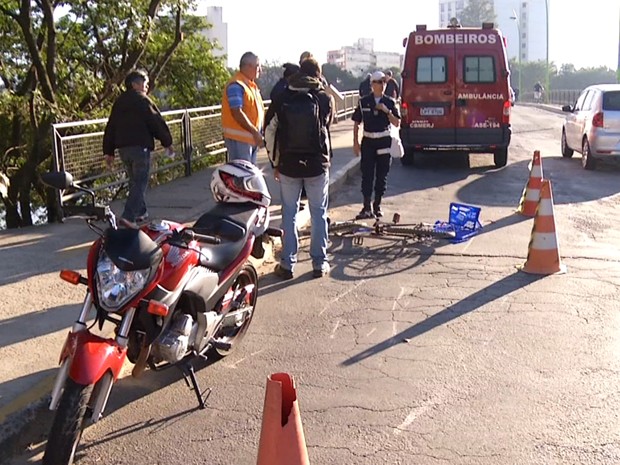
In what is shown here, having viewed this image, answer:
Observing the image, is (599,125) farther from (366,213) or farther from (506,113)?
(366,213)

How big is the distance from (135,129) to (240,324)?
10.7 feet

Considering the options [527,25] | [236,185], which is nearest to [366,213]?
[236,185]

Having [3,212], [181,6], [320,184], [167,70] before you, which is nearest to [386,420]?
[320,184]

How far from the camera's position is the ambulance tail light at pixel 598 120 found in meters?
13.7

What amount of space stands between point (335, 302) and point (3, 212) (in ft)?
39.2

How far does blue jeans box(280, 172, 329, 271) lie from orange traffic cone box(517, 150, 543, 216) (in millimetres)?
3790

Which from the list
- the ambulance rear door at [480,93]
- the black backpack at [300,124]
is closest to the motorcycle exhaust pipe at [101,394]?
the black backpack at [300,124]

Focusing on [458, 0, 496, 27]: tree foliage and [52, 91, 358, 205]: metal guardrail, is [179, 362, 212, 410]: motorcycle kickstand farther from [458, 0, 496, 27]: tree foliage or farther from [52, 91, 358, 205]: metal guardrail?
[458, 0, 496, 27]: tree foliage

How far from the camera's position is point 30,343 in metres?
4.87

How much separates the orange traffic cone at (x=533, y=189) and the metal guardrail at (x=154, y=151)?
4509mm

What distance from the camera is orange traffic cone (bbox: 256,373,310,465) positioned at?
2.85 meters

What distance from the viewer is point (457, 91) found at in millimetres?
13875

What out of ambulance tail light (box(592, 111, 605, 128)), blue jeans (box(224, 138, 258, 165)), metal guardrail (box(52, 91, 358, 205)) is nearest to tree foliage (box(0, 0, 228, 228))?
metal guardrail (box(52, 91, 358, 205))

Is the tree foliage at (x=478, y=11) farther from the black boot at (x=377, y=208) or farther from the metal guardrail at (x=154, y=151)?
the black boot at (x=377, y=208)
